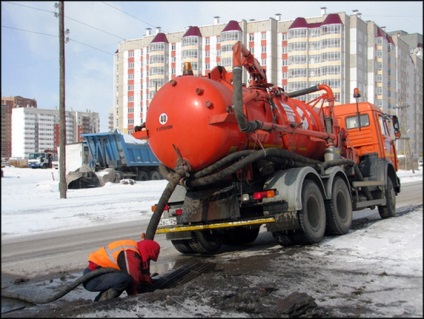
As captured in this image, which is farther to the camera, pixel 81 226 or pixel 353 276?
pixel 81 226

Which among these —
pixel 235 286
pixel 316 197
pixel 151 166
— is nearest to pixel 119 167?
pixel 151 166

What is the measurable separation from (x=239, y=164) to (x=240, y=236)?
2.65 meters

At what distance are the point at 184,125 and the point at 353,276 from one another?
315 cm

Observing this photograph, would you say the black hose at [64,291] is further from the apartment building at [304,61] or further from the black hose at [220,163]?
the apartment building at [304,61]

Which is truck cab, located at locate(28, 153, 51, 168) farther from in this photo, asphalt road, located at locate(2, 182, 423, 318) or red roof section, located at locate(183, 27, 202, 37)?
asphalt road, located at locate(2, 182, 423, 318)

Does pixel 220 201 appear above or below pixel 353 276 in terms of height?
above

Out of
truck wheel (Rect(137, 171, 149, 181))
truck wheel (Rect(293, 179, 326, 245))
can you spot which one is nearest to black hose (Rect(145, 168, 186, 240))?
truck wheel (Rect(293, 179, 326, 245))

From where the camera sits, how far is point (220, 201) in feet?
24.5

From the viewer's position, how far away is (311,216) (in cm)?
800

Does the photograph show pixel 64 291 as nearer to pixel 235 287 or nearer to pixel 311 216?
pixel 235 287

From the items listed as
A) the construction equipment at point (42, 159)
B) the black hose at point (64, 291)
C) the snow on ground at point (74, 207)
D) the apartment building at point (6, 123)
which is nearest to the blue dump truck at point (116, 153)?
the snow on ground at point (74, 207)

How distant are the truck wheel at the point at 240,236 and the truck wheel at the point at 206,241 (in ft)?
1.62

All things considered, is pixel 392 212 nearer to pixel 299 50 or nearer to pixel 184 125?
pixel 184 125

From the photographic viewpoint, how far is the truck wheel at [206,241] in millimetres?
8031
